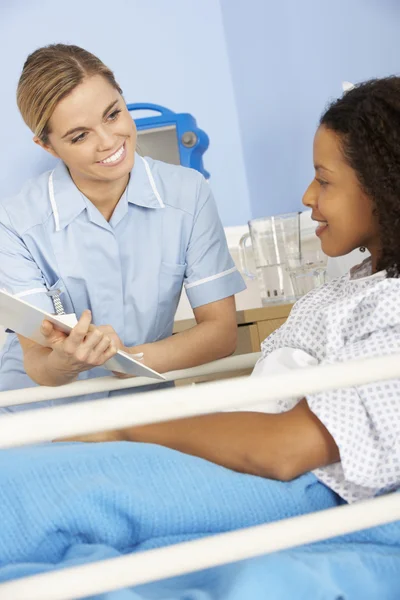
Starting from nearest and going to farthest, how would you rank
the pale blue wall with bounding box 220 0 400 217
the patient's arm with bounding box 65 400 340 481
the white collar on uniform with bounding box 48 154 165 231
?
the patient's arm with bounding box 65 400 340 481
the white collar on uniform with bounding box 48 154 165 231
the pale blue wall with bounding box 220 0 400 217

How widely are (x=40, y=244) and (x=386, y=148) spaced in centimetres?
77

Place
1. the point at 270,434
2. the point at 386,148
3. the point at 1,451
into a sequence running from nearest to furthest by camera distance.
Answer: the point at 270,434 → the point at 1,451 → the point at 386,148

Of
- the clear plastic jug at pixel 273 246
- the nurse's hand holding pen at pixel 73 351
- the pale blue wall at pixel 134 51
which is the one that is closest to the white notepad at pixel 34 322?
the nurse's hand holding pen at pixel 73 351

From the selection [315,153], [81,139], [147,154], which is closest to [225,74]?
[147,154]

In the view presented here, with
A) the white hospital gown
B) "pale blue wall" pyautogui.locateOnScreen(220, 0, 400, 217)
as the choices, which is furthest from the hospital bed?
"pale blue wall" pyautogui.locateOnScreen(220, 0, 400, 217)

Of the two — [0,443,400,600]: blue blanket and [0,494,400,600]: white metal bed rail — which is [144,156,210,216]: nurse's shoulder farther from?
[0,494,400,600]: white metal bed rail

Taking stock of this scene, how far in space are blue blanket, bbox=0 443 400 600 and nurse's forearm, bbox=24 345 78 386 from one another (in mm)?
474

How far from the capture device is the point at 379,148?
109cm

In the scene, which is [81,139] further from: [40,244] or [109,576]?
[109,576]

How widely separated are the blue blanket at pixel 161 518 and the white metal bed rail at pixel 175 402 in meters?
0.16

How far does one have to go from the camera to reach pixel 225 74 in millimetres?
2338

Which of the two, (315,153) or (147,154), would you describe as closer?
(315,153)

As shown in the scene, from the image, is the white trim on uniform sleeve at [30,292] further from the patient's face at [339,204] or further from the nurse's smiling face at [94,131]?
the patient's face at [339,204]

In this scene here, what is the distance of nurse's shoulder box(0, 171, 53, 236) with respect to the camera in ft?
5.16
